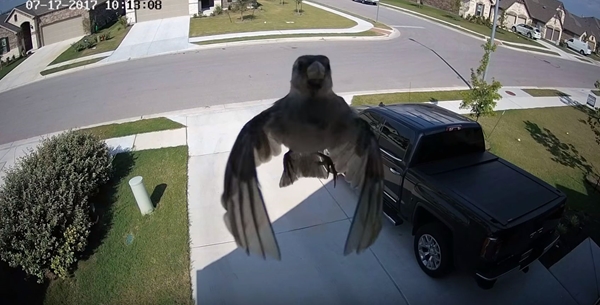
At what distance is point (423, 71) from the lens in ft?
63.7

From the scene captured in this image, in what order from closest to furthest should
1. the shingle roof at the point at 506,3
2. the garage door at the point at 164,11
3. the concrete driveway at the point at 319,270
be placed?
the concrete driveway at the point at 319,270
the garage door at the point at 164,11
the shingle roof at the point at 506,3

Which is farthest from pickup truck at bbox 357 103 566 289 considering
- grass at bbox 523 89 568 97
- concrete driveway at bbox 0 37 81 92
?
concrete driveway at bbox 0 37 81 92

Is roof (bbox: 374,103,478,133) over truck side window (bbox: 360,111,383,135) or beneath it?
over

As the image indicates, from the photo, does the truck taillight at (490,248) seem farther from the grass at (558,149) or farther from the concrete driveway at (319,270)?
the grass at (558,149)

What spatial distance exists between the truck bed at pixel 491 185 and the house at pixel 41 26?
34874 mm

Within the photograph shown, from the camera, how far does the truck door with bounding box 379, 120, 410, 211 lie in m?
6.58

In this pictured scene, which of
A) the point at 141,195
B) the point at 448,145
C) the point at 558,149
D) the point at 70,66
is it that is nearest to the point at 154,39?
the point at 70,66

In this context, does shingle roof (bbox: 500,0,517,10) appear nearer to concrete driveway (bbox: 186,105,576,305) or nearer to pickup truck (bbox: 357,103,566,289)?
pickup truck (bbox: 357,103,566,289)

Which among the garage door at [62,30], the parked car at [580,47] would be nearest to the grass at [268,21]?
the garage door at [62,30]

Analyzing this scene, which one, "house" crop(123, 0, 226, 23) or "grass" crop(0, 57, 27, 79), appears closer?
"grass" crop(0, 57, 27, 79)

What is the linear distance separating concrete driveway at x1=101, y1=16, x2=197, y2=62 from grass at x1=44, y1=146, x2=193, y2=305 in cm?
1661

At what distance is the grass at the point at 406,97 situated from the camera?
1416cm

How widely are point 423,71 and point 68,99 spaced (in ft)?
54.4

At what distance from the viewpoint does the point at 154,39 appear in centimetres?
2658
